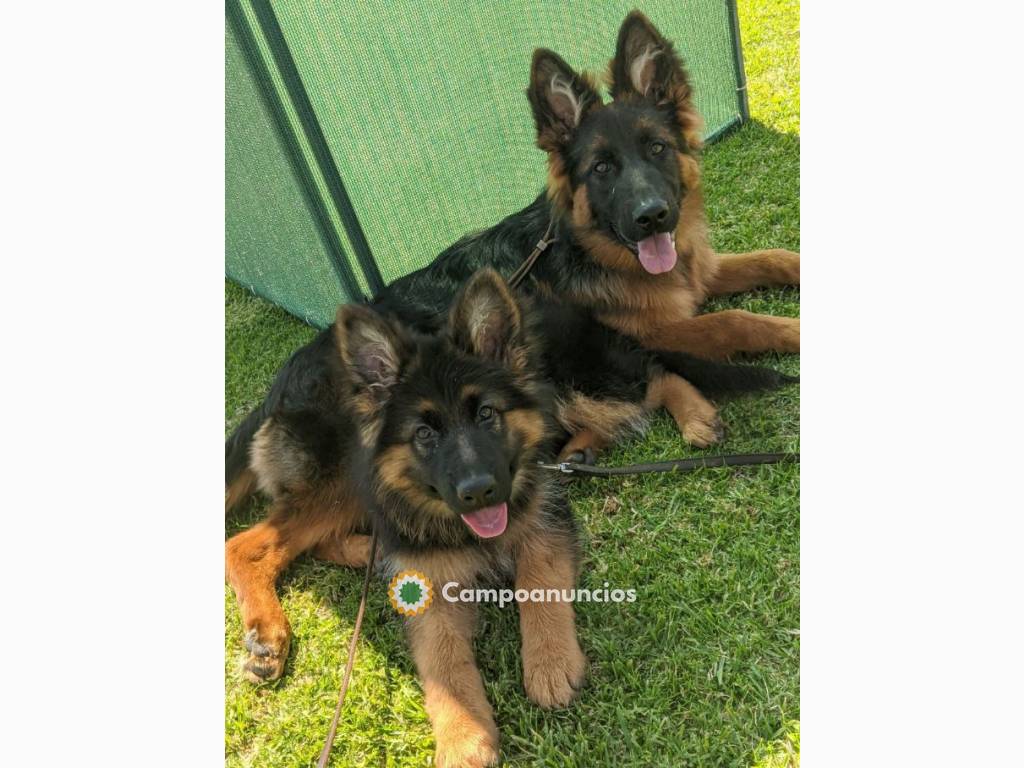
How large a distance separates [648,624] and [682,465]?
2.87 feet

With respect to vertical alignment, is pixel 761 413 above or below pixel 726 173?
below

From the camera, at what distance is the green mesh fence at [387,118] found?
4.03 meters

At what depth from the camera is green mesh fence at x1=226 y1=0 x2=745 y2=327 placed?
4031 millimetres

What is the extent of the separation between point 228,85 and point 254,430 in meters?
1.67

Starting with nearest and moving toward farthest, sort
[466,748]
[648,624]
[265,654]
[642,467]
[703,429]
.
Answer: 1. [466,748]
2. [648,624]
3. [265,654]
4. [642,467]
5. [703,429]

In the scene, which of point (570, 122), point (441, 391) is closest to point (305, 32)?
point (570, 122)

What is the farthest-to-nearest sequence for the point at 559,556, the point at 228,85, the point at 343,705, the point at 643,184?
the point at 643,184
the point at 228,85
the point at 559,556
the point at 343,705

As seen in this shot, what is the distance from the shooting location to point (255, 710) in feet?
10.6

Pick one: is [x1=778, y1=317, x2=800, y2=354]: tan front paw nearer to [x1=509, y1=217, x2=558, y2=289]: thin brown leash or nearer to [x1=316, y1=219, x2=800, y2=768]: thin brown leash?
[x1=316, y1=219, x2=800, y2=768]: thin brown leash

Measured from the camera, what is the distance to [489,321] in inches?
129

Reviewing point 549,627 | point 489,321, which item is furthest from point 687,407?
point 549,627

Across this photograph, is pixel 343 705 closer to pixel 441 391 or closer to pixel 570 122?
pixel 441 391

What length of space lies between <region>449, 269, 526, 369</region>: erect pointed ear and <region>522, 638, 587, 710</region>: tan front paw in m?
1.18

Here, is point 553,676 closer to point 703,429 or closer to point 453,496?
point 453,496
